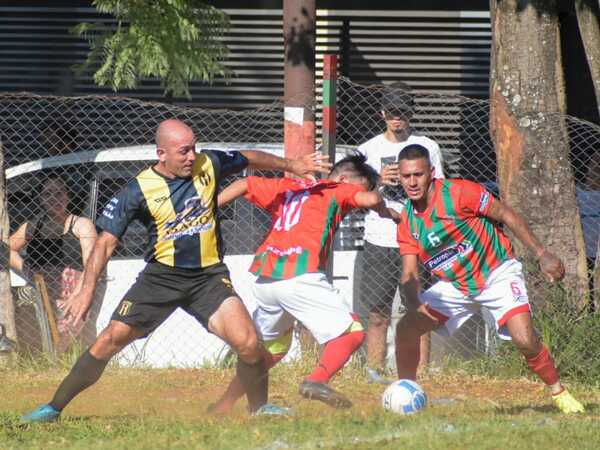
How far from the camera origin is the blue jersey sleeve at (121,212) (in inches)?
287

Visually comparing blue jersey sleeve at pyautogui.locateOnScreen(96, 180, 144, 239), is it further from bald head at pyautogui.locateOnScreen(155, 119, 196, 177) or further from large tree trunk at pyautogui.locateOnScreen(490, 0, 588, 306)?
large tree trunk at pyautogui.locateOnScreen(490, 0, 588, 306)

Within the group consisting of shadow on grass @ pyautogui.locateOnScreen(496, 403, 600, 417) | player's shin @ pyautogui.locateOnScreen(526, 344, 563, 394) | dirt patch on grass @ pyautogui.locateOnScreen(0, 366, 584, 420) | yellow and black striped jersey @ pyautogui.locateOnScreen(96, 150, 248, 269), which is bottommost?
dirt patch on grass @ pyautogui.locateOnScreen(0, 366, 584, 420)

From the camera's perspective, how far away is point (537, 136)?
9.88 m

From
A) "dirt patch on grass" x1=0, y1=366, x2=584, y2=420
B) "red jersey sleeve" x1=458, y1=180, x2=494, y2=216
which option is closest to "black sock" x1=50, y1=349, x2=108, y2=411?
"dirt patch on grass" x1=0, y1=366, x2=584, y2=420

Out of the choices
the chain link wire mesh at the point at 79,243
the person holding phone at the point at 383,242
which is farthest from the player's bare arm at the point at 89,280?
the person holding phone at the point at 383,242

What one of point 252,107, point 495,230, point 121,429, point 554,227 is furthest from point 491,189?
point 121,429

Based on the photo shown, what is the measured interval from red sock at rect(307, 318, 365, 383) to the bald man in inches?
15.5

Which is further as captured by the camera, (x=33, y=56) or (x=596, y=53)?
(x=33, y=56)

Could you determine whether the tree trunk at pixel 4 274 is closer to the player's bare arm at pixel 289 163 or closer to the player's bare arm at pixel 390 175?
the player's bare arm at pixel 289 163

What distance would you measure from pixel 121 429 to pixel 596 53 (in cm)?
517

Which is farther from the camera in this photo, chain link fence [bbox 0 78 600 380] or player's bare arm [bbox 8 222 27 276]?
player's bare arm [bbox 8 222 27 276]

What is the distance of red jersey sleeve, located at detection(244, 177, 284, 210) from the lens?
790 centimetres

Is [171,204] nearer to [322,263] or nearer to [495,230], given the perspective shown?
[322,263]

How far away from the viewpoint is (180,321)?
32.3 ft
